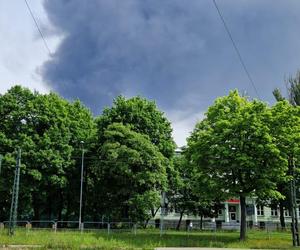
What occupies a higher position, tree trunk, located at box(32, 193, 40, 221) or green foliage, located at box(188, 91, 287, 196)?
green foliage, located at box(188, 91, 287, 196)

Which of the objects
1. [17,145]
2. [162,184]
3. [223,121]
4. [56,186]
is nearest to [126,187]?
[162,184]

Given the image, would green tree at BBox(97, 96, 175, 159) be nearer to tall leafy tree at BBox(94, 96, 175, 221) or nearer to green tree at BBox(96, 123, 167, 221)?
tall leafy tree at BBox(94, 96, 175, 221)

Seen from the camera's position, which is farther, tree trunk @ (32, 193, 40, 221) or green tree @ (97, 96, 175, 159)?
green tree @ (97, 96, 175, 159)

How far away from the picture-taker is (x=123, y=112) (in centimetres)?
5000

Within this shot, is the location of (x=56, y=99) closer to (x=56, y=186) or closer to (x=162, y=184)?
(x=56, y=186)

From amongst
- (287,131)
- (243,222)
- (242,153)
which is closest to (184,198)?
(243,222)

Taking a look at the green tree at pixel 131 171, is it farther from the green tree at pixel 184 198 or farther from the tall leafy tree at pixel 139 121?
the green tree at pixel 184 198

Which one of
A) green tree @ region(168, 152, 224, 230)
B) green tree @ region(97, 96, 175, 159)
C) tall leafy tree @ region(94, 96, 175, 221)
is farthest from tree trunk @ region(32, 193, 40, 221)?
green tree @ region(168, 152, 224, 230)

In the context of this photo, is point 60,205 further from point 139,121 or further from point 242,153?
point 242,153

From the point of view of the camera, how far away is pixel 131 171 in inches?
1741

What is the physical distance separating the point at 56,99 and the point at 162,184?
16.3 m

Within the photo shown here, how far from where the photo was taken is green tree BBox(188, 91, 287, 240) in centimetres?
3083

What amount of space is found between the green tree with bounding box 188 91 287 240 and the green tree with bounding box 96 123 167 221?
11362mm

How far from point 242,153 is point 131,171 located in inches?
631
